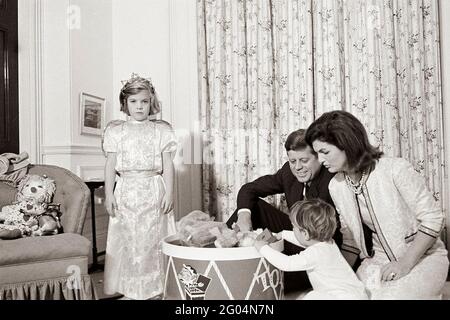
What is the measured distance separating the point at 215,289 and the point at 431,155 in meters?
2.33

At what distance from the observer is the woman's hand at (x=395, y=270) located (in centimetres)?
188

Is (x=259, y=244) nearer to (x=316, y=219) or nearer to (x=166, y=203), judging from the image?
(x=316, y=219)

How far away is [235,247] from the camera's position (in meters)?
2.05

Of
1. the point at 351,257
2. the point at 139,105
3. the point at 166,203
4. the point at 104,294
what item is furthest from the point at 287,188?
the point at 104,294

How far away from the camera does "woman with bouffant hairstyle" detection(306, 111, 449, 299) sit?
1888 millimetres

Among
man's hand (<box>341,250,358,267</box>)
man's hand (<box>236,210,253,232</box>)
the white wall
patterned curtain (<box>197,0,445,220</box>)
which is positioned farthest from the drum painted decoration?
the white wall

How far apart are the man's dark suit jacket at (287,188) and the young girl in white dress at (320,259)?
498 millimetres

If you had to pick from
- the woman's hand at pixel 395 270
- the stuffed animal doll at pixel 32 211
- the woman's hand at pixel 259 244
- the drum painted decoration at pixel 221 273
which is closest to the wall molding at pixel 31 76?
the stuffed animal doll at pixel 32 211

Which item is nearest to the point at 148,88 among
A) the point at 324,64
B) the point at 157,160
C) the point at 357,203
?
the point at 157,160

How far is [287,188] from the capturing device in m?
2.68

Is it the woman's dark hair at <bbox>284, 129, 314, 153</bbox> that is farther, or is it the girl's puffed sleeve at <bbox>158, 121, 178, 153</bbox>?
the girl's puffed sleeve at <bbox>158, 121, 178, 153</bbox>

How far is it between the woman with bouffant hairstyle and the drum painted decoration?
49cm

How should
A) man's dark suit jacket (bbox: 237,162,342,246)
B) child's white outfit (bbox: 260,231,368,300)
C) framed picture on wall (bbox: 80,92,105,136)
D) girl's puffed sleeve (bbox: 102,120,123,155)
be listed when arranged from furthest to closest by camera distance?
framed picture on wall (bbox: 80,92,105,136), girl's puffed sleeve (bbox: 102,120,123,155), man's dark suit jacket (bbox: 237,162,342,246), child's white outfit (bbox: 260,231,368,300)

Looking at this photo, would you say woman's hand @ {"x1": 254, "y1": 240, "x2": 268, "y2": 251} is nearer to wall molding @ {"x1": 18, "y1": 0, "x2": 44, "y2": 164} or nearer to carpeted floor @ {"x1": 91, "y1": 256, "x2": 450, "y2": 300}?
carpeted floor @ {"x1": 91, "y1": 256, "x2": 450, "y2": 300}
